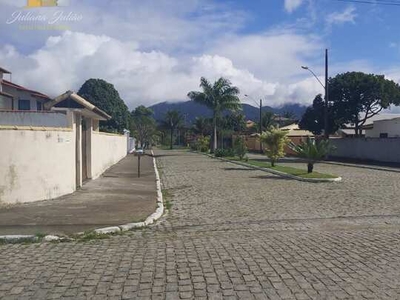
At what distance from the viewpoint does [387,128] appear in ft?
139

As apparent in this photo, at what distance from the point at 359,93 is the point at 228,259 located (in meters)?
36.1

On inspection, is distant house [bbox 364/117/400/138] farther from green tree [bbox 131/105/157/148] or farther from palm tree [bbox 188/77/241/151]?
green tree [bbox 131/105/157/148]

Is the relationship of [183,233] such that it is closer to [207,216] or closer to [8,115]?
[207,216]

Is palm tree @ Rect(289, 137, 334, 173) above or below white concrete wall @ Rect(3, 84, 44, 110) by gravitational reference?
below

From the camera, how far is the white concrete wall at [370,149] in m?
31.0

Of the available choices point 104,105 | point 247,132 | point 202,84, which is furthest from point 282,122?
point 202,84

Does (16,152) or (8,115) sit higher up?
(8,115)

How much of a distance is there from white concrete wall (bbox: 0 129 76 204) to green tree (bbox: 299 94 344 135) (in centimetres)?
3183

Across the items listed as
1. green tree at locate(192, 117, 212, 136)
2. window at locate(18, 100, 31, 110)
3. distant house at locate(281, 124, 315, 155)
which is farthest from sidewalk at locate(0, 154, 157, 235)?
green tree at locate(192, 117, 212, 136)

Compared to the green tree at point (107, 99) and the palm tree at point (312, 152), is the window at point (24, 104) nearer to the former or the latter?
the palm tree at point (312, 152)

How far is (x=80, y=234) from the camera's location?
776 centimetres

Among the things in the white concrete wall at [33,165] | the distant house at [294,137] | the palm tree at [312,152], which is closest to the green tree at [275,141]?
the distant house at [294,137]

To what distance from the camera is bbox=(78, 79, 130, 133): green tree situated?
71375mm

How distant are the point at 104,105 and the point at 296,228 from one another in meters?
66.0
